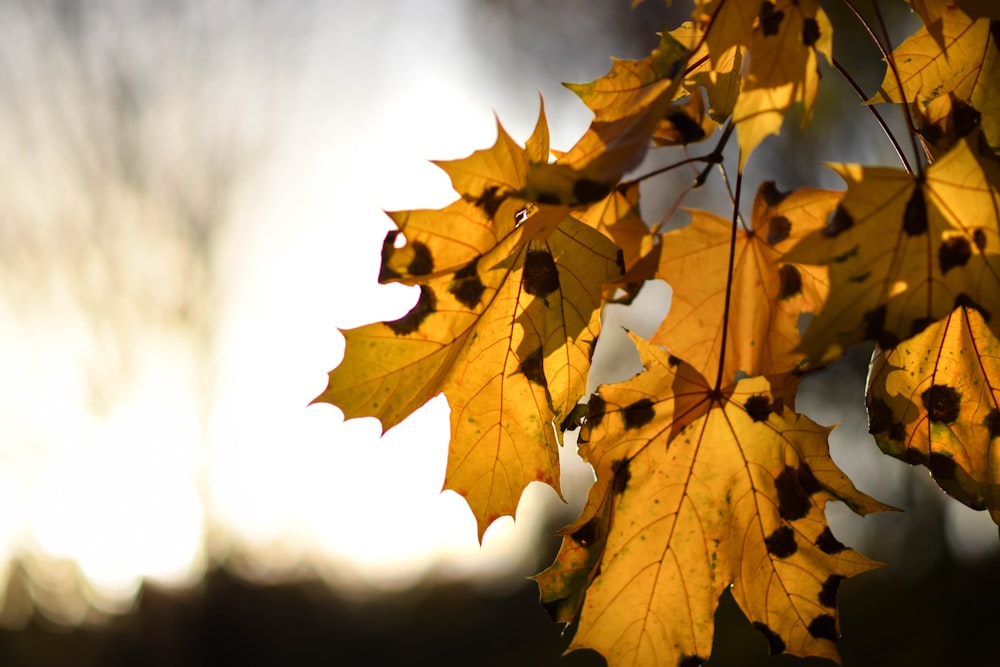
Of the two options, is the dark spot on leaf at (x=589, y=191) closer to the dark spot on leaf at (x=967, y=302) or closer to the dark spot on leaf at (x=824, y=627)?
the dark spot on leaf at (x=967, y=302)

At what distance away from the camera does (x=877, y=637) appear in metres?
4.85

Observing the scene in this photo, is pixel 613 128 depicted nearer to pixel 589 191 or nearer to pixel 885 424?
pixel 589 191

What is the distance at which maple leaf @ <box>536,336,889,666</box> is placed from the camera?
2.28 ft

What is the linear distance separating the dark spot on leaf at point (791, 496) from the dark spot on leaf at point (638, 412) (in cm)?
15


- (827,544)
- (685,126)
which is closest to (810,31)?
(685,126)

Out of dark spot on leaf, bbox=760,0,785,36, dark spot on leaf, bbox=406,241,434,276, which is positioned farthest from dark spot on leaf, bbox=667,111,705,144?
dark spot on leaf, bbox=406,241,434,276

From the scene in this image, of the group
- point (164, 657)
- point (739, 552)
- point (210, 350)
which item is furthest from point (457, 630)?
point (739, 552)

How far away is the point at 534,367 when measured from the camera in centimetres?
71

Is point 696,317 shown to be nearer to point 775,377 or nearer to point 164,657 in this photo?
point 775,377

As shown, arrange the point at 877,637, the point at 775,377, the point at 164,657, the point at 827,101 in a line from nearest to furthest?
the point at 775,377, the point at 827,101, the point at 877,637, the point at 164,657

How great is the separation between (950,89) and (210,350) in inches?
290

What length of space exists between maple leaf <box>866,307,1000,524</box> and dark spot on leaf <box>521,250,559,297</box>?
304 millimetres

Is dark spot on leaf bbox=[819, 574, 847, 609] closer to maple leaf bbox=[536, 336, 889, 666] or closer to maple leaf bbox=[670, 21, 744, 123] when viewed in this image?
maple leaf bbox=[536, 336, 889, 666]

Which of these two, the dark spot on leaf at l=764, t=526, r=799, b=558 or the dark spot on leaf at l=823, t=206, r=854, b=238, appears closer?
the dark spot on leaf at l=823, t=206, r=854, b=238
